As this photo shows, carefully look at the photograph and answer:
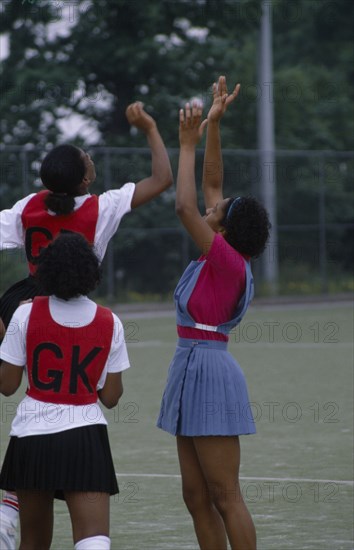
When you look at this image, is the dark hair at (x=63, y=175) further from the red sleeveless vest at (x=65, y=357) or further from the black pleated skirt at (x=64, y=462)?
the black pleated skirt at (x=64, y=462)

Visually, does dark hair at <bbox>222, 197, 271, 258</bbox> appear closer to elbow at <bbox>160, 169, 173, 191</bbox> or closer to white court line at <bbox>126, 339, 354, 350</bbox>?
elbow at <bbox>160, 169, 173, 191</bbox>

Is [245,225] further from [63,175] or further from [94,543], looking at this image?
[94,543]

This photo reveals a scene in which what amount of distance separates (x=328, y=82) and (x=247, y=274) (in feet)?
116

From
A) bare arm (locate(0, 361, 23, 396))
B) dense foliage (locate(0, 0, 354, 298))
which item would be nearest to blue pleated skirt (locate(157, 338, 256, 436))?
bare arm (locate(0, 361, 23, 396))

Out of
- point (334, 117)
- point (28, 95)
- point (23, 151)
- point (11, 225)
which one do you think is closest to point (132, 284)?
point (23, 151)

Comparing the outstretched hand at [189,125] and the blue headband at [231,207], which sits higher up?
the outstretched hand at [189,125]

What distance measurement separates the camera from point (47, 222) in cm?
605

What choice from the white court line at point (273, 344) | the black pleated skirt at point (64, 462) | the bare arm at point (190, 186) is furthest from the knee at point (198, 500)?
the white court line at point (273, 344)

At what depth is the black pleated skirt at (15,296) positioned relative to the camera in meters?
6.30

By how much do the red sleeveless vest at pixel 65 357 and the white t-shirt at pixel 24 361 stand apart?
25 mm

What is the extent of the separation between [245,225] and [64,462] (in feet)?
4.96

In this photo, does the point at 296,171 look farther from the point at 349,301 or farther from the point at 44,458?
the point at 44,458

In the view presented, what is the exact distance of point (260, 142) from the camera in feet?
101

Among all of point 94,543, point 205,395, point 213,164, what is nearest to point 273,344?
point 213,164
